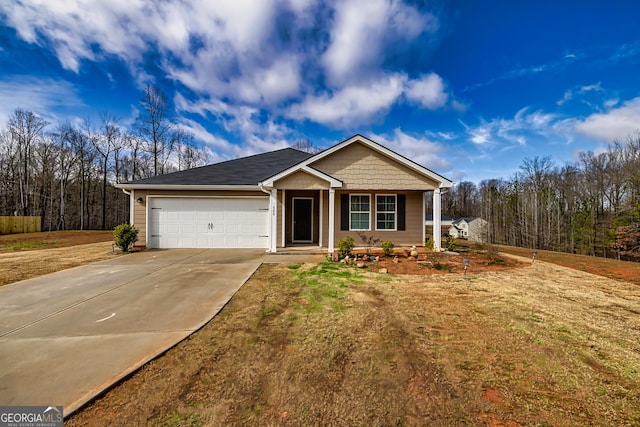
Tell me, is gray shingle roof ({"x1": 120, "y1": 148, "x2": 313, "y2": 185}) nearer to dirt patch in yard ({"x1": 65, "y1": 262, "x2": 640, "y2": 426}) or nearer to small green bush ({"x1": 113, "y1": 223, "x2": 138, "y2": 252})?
small green bush ({"x1": 113, "y1": 223, "x2": 138, "y2": 252})

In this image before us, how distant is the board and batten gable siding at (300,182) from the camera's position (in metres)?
9.78

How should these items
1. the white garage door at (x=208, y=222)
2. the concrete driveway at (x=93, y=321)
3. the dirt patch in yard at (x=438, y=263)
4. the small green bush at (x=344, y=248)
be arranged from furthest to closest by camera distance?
the white garage door at (x=208, y=222)
the small green bush at (x=344, y=248)
the dirt patch in yard at (x=438, y=263)
the concrete driveway at (x=93, y=321)

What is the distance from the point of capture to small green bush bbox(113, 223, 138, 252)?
9.80 m

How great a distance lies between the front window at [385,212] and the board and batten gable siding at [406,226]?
178 mm

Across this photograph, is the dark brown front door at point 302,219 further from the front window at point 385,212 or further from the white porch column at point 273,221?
the front window at point 385,212

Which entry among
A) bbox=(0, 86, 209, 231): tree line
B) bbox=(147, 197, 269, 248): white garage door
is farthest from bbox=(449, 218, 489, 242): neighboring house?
bbox=(0, 86, 209, 231): tree line

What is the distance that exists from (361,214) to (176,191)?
25.8ft

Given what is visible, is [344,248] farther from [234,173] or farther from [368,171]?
[234,173]

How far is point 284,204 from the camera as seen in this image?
10891 millimetres

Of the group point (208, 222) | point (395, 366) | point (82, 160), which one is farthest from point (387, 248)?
point (82, 160)

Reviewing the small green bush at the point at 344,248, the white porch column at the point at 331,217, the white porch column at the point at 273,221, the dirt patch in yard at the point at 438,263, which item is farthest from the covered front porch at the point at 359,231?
the small green bush at the point at 344,248

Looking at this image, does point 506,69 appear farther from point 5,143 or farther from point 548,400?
point 5,143

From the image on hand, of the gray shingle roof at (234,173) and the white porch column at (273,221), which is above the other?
the gray shingle roof at (234,173)

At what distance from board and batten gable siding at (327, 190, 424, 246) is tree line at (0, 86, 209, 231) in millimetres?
22633
